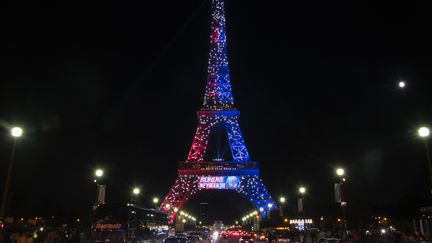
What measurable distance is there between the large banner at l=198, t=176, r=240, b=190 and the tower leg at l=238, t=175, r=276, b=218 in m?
2.99

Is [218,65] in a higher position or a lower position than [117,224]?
higher

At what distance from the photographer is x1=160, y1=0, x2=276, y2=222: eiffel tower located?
93312 millimetres

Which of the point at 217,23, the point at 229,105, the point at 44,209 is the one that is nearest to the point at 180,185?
the point at 229,105

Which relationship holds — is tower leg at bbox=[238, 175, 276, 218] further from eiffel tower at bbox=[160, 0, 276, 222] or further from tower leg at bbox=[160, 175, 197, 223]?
tower leg at bbox=[160, 175, 197, 223]

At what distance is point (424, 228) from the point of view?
182 feet

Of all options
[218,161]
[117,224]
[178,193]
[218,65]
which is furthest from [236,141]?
[117,224]

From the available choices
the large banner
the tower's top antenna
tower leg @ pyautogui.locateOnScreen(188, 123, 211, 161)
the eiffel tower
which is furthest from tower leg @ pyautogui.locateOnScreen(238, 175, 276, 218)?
the tower's top antenna

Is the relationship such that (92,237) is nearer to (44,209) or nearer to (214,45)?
(44,209)

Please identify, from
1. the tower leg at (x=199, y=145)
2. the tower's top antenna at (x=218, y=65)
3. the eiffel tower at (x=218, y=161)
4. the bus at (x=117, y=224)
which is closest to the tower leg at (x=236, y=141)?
the eiffel tower at (x=218, y=161)

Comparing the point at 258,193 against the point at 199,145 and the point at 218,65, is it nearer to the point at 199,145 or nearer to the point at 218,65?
the point at 199,145

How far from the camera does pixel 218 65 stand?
332ft

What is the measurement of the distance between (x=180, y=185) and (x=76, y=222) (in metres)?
22.6

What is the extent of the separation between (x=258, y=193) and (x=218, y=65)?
1227 inches

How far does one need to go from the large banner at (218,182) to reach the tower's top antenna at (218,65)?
16.9 meters
